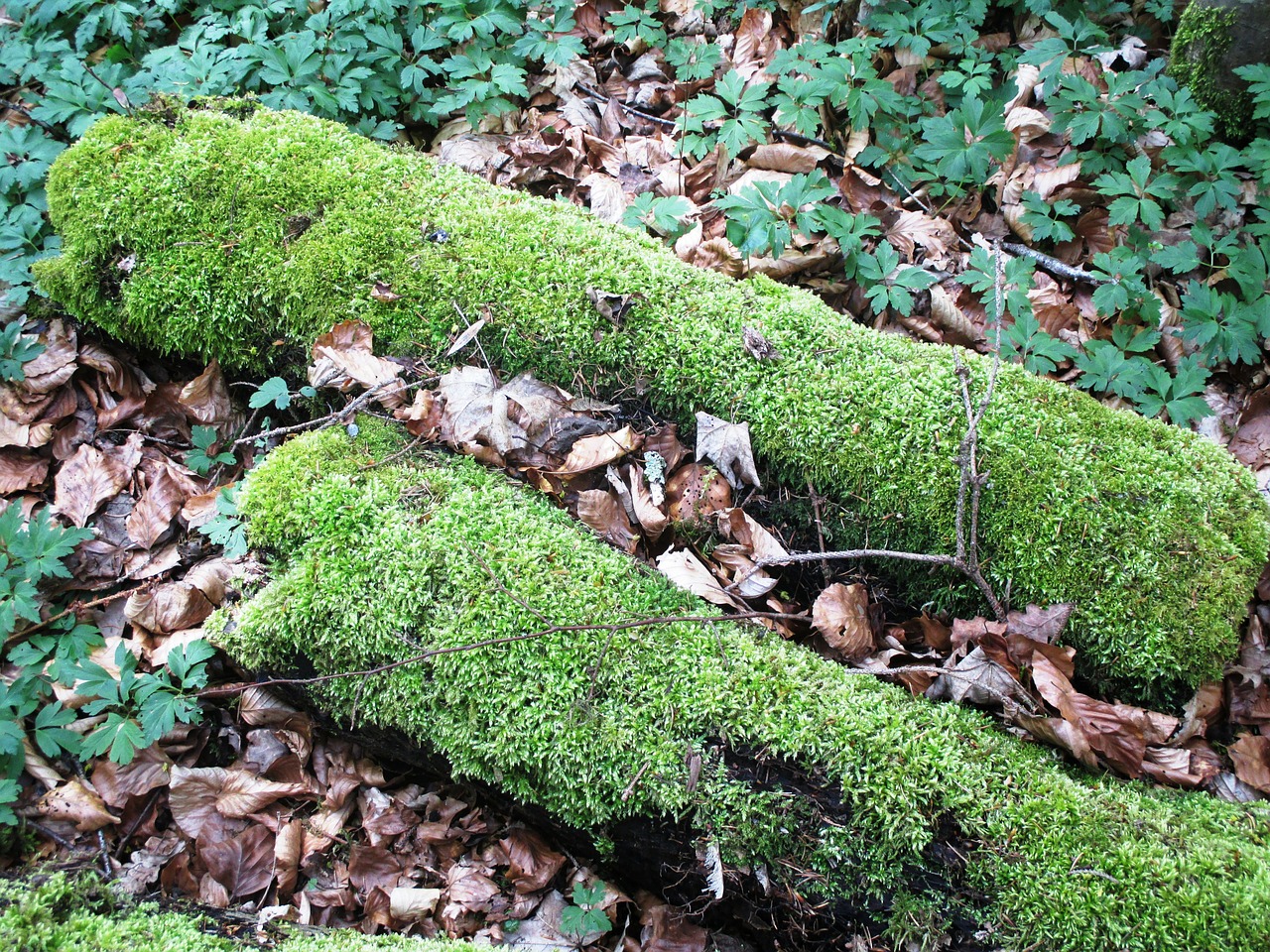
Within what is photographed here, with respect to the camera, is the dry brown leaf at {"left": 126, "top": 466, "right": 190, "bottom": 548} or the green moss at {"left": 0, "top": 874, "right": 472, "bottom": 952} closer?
the green moss at {"left": 0, "top": 874, "right": 472, "bottom": 952}

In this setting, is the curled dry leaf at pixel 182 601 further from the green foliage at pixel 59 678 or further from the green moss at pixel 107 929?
the green moss at pixel 107 929

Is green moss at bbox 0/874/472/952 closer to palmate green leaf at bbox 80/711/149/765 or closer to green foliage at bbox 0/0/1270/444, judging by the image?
palmate green leaf at bbox 80/711/149/765

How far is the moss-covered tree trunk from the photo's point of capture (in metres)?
3.55

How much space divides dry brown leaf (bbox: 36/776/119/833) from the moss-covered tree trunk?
5617mm

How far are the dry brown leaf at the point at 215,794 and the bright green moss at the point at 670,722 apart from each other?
464 mm

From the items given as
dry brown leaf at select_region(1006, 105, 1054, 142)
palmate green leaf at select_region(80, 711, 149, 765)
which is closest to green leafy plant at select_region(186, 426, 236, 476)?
palmate green leaf at select_region(80, 711, 149, 765)

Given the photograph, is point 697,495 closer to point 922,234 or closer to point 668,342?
point 668,342

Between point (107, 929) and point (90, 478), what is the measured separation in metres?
2.02

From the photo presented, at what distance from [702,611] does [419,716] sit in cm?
93

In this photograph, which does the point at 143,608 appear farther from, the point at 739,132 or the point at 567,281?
the point at 739,132

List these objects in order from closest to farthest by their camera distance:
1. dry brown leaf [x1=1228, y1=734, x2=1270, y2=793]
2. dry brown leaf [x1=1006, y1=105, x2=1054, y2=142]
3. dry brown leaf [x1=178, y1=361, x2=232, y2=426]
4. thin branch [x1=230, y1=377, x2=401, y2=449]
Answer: dry brown leaf [x1=1228, y1=734, x2=1270, y2=793], thin branch [x1=230, y1=377, x2=401, y2=449], dry brown leaf [x1=178, y1=361, x2=232, y2=426], dry brown leaf [x1=1006, y1=105, x2=1054, y2=142]

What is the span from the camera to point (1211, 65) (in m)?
3.68

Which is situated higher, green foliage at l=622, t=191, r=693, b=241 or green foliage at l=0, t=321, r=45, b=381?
green foliage at l=622, t=191, r=693, b=241

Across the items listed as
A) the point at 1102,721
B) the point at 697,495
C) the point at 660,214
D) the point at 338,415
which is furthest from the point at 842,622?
the point at 660,214
